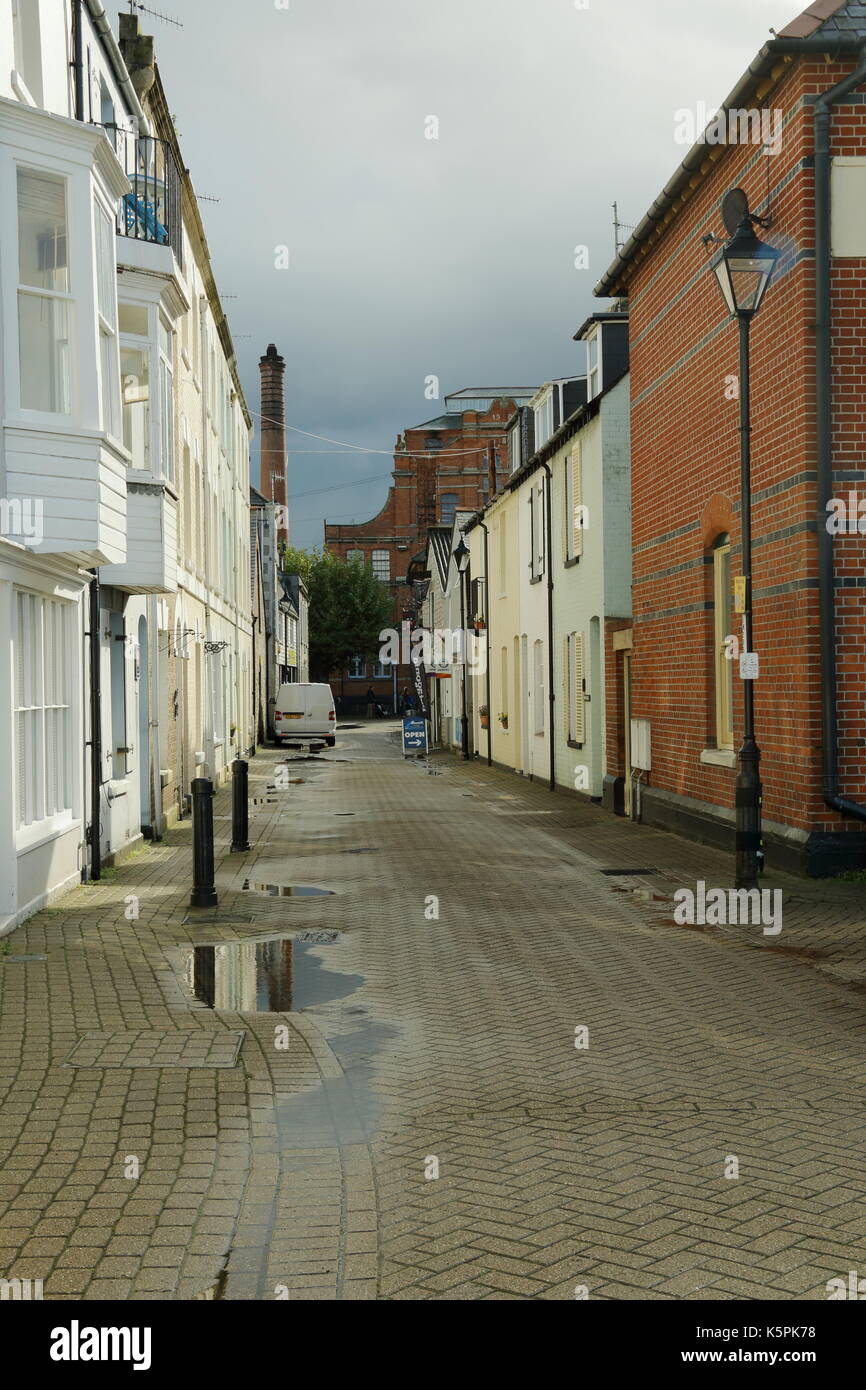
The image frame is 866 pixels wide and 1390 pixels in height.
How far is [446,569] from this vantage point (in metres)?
47.4

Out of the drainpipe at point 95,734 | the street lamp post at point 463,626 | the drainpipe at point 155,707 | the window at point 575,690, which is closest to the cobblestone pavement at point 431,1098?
the drainpipe at point 95,734

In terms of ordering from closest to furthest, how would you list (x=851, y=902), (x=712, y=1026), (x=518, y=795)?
(x=712, y=1026)
(x=851, y=902)
(x=518, y=795)

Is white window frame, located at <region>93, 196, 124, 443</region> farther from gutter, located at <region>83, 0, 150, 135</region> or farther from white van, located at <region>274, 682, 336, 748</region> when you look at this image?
white van, located at <region>274, 682, 336, 748</region>

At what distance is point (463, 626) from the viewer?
41906 mm

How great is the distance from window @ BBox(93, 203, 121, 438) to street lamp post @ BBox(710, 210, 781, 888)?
5.13 meters

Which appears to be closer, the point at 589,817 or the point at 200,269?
the point at 589,817

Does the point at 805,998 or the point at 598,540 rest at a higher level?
the point at 598,540

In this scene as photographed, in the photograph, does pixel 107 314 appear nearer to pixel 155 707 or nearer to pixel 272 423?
pixel 155 707

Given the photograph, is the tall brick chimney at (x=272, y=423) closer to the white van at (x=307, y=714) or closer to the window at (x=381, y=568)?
the window at (x=381, y=568)

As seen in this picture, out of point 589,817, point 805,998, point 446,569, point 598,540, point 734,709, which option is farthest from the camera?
point 446,569

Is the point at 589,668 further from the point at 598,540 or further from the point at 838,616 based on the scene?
the point at 838,616

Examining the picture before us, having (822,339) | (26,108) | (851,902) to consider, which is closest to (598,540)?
(822,339)

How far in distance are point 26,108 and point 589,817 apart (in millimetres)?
12740

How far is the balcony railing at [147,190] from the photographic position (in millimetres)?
15320
